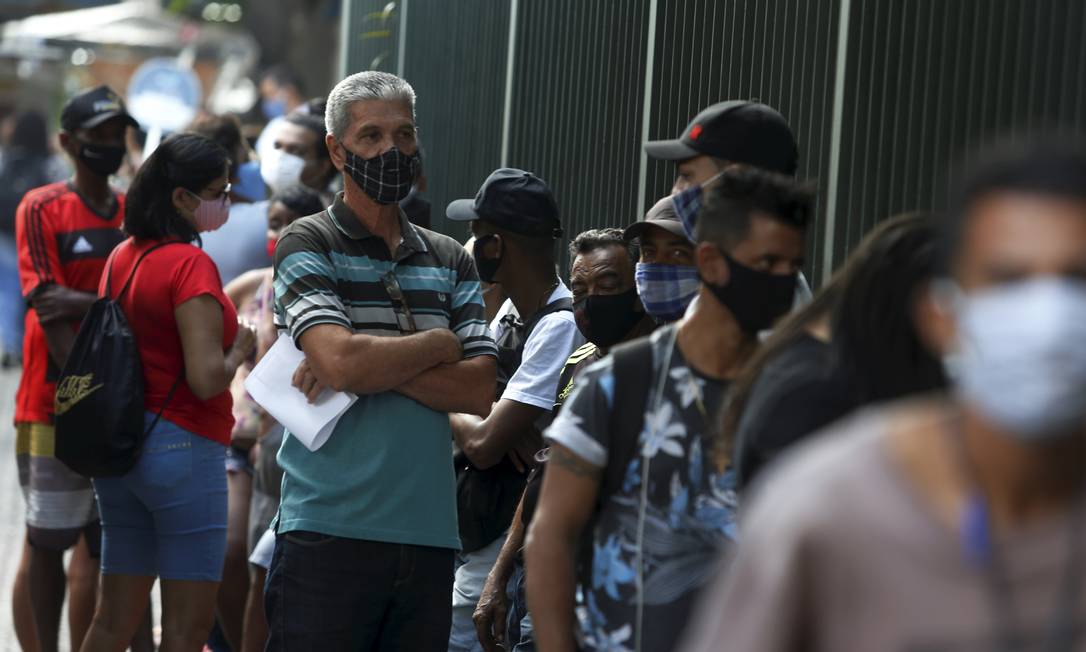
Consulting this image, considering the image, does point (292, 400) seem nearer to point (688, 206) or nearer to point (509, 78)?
point (688, 206)

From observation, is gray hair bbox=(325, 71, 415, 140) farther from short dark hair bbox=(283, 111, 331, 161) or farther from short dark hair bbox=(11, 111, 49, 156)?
short dark hair bbox=(11, 111, 49, 156)

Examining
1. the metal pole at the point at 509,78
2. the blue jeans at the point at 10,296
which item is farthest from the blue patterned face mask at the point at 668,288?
the blue jeans at the point at 10,296

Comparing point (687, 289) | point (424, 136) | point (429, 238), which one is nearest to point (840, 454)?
point (687, 289)

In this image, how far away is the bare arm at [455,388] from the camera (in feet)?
14.0

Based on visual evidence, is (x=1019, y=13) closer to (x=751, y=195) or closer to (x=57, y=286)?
(x=751, y=195)

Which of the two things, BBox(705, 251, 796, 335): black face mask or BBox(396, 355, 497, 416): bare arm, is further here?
BBox(396, 355, 497, 416): bare arm

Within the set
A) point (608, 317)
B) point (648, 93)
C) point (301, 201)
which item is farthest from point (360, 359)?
point (301, 201)

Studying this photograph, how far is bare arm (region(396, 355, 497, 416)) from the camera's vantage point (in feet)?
14.0

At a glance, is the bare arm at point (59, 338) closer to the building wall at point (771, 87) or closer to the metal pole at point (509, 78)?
the building wall at point (771, 87)

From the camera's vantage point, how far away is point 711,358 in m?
3.11

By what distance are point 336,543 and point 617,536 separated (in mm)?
1226

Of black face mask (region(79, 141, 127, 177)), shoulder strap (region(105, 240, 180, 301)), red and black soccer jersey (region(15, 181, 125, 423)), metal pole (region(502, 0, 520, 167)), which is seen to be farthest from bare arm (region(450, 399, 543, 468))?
metal pole (region(502, 0, 520, 167))

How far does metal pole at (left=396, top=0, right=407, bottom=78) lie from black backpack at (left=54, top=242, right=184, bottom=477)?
4.43 meters

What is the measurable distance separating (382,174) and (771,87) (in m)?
1.35
